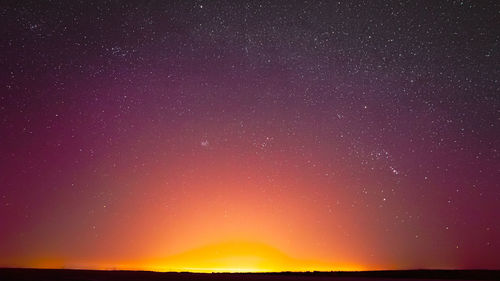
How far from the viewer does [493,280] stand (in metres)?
28.6

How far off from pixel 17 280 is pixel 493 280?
2766 cm

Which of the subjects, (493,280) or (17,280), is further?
(493,280)

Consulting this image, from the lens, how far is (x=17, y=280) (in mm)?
12828
